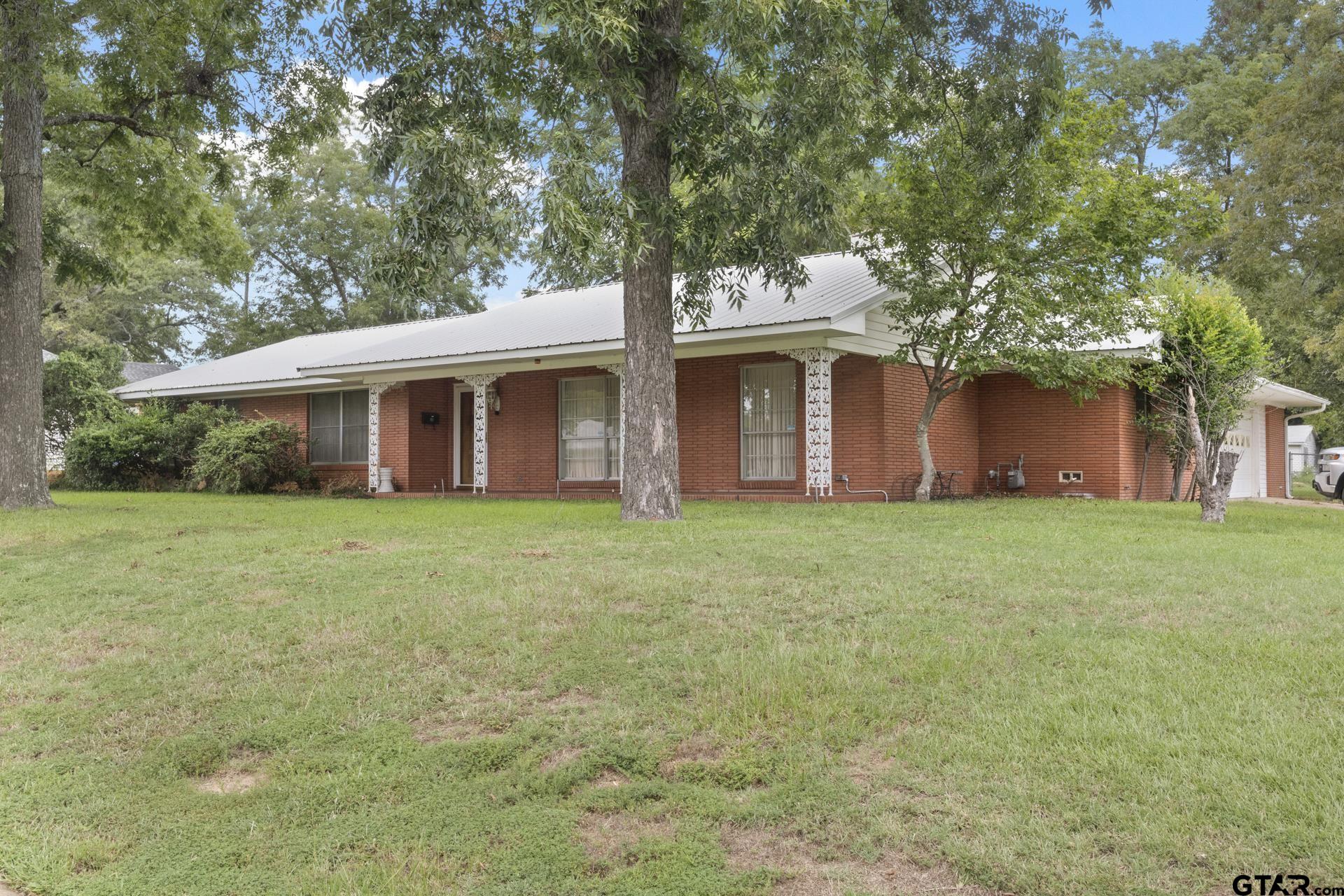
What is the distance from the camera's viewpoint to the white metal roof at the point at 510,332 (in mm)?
15203

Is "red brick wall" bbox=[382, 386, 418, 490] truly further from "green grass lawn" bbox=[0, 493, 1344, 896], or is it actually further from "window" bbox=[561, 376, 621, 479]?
"green grass lawn" bbox=[0, 493, 1344, 896]

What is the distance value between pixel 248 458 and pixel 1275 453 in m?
24.6

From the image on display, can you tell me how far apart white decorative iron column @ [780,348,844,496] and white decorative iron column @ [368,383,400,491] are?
32.3 feet

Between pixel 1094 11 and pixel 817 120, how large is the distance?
307 cm

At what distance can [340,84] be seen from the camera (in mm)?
15008

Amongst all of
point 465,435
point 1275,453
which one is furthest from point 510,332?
point 1275,453

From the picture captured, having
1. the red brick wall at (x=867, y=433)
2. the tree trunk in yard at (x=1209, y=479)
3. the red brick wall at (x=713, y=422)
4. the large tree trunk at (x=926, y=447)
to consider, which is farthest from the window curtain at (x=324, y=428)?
the tree trunk in yard at (x=1209, y=479)

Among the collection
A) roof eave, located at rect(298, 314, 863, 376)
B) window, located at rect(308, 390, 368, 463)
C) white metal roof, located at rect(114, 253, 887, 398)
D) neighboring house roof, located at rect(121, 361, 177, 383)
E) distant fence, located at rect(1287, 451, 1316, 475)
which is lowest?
distant fence, located at rect(1287, 451, 1316, 475)

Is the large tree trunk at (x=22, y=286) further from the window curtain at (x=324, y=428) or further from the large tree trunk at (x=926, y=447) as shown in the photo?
the large tree trunk at (x=926, y=447)

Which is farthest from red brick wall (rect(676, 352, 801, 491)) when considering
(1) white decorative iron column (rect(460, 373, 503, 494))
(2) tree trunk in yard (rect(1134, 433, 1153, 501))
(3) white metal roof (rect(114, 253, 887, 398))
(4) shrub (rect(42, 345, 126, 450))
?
(4) shrub (rect(42, 345, 126, 450))

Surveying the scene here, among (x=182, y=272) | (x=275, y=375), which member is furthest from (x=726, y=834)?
(x=182, y=272)

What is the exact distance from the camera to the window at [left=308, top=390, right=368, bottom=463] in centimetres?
2269

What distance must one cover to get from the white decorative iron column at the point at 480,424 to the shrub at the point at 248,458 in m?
5.20

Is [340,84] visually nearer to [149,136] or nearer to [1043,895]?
[149,136]
